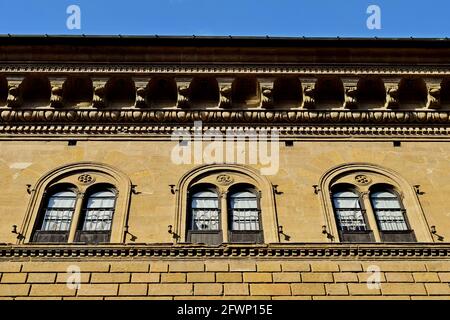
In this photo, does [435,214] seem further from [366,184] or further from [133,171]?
[133,171]

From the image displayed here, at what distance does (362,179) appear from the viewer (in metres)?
11.3

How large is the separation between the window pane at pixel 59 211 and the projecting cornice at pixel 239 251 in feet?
2.75

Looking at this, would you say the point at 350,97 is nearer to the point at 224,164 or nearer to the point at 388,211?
the point at 388,211

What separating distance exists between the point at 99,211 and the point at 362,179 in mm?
4893

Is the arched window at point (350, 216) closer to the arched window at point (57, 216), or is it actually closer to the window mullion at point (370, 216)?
the window mullion at point (370, 216)

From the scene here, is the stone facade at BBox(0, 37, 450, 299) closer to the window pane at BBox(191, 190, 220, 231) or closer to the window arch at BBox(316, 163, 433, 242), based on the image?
the window arch at BBox(316, 163, 433, 242)

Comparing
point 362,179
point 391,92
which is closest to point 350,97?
point 391,92

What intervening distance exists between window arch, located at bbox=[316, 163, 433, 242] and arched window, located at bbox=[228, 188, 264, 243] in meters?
1.18

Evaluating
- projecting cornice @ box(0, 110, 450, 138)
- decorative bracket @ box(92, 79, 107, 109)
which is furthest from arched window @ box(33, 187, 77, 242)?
decorative bracket @ box(92, 79, 107, 109)

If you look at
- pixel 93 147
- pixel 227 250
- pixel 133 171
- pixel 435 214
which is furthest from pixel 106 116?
pixel 435 214

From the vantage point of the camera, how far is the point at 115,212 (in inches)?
409

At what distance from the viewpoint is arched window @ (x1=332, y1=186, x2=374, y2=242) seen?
10.1 meters
